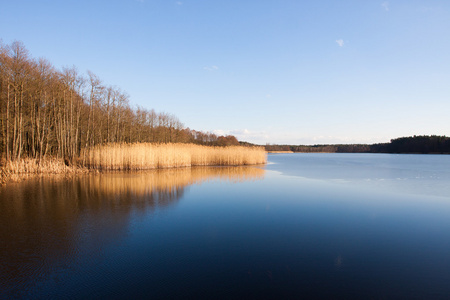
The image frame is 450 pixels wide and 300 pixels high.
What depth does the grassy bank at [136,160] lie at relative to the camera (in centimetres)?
1320

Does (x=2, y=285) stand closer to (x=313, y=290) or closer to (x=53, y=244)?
(x=53, y=244)

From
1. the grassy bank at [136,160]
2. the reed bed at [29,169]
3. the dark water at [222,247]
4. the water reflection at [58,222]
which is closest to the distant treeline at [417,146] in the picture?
the grassy bank at [136,160]

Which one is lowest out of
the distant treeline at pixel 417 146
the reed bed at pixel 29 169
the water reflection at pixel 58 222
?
the water reflection at pixel 58 222

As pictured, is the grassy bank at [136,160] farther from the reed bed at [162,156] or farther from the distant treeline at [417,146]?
the distant treeline at [417,146]

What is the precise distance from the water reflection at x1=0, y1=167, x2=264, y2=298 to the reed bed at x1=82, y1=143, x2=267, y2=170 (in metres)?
→ 6.34

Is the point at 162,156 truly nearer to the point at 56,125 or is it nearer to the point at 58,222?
the point at 56,125

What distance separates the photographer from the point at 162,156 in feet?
60.9

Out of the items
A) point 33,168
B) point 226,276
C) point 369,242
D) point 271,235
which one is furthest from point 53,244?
point 33,168

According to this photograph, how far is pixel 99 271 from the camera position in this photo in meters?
3.29

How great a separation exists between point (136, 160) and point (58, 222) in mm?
11809

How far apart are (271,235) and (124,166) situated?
45.3 feet

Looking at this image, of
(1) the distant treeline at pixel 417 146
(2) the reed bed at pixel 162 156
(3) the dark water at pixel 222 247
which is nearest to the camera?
(3) the dark water at pixel 222 247

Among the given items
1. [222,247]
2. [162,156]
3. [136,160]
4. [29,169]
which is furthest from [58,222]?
[162,156]

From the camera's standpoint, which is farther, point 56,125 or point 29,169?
point 56,125
